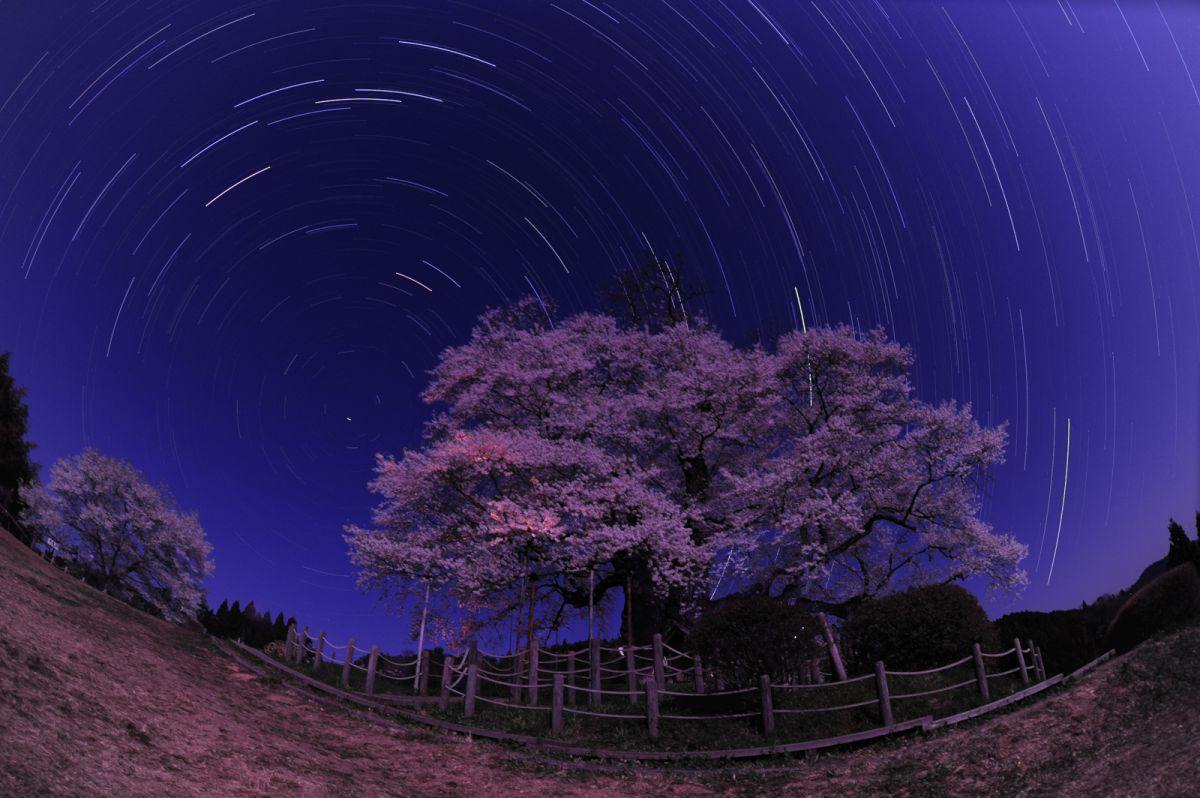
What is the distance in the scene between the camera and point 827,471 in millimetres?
26281

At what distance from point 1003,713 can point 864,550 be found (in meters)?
11.5

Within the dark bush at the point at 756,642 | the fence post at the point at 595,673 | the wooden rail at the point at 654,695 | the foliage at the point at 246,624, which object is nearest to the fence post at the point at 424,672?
the wooden rail at the point at 654,695

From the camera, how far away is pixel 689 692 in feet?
62.6

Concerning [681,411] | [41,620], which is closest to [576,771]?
[41,620]

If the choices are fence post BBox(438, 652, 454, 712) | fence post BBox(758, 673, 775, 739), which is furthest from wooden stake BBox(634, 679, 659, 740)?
fence post BBox(438, 652, 454, 712)

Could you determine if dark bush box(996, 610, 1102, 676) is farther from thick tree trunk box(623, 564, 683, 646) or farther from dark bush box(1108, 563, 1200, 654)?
thick tree trunk box(623, 564, 683, 646)

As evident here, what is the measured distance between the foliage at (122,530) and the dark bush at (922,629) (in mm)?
32778

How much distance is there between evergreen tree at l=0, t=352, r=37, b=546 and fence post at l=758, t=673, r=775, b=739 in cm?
3754

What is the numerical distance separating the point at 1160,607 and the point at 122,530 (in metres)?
41.7

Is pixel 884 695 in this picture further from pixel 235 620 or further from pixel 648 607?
pixel 235 620

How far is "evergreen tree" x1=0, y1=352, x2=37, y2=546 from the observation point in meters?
38.8

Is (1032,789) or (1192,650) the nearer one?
(1032,789)

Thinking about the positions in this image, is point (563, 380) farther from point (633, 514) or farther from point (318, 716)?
point (318, 716)

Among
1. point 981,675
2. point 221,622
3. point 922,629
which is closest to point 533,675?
point 922,629
